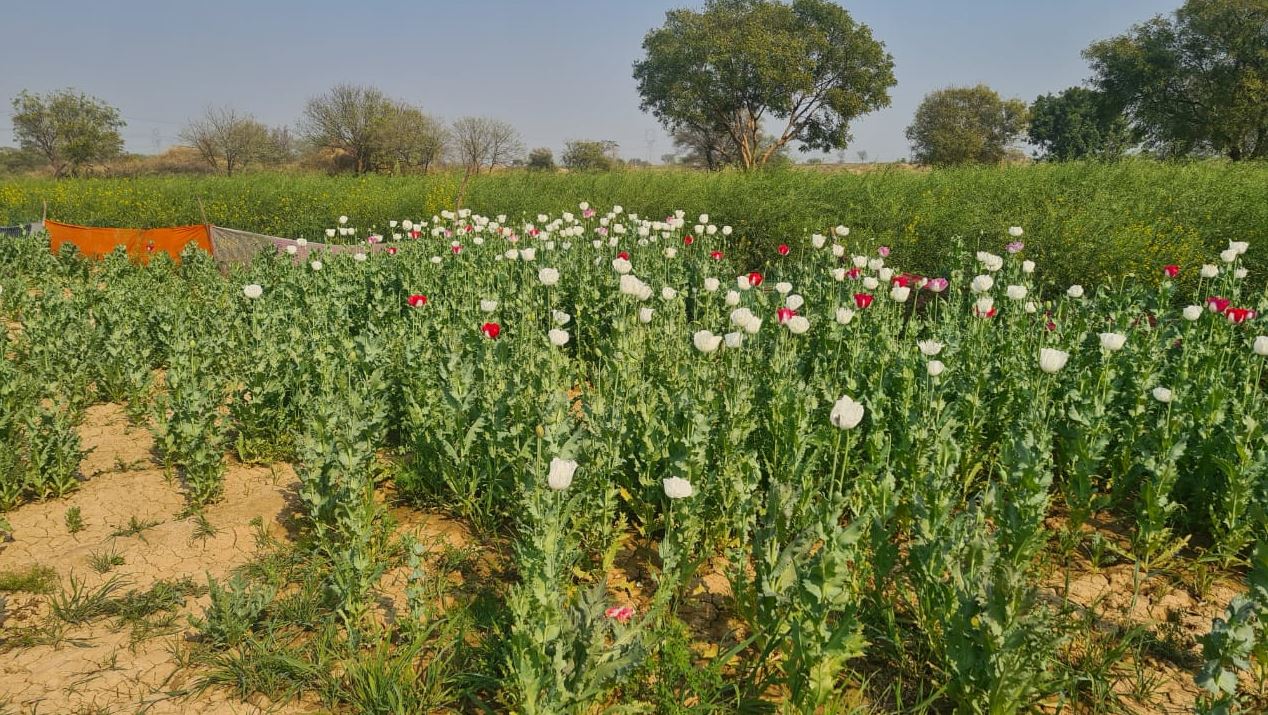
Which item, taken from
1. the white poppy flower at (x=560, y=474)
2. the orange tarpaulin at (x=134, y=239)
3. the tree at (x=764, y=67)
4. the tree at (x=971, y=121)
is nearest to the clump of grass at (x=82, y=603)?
the white poppy flower at (x=560, y=474)

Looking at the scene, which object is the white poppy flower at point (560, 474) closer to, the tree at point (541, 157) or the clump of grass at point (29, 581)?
the clump of grass at point (29, 581)

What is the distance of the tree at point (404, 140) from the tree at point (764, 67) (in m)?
16.8

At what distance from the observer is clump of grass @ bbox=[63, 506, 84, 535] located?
408cm

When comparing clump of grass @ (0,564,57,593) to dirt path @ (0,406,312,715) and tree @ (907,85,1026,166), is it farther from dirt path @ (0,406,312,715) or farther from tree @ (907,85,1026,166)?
tree @ (907,85,1026,166)

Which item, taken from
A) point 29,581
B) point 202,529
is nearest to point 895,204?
point 202,529

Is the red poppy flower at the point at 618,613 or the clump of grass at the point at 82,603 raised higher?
the red poppy flower at the point at 618,613

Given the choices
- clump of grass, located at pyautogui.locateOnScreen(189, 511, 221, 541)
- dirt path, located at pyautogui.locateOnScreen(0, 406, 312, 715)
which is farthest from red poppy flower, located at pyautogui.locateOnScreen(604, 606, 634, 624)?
clump of grass, located at pyautogui.locateOnScreen(189, 511, 221, 541)

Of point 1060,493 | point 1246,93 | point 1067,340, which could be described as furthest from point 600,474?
point 1246,93

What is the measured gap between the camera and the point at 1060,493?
430 cm

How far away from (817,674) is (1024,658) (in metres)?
0.69

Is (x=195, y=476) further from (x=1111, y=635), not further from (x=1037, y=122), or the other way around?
(x=1037, y=122)

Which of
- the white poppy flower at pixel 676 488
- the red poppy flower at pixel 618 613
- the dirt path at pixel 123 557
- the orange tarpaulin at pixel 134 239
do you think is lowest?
the dirt path at pixel 123 557

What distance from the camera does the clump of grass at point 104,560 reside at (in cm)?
361

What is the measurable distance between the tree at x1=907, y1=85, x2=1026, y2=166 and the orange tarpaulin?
55.5 metres
